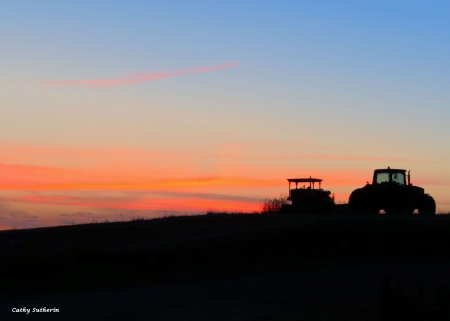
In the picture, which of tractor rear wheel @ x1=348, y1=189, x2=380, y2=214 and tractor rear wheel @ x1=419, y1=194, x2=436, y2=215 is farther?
tractor rear wheel @ x1=419, y1=194, x2=436, y2=215

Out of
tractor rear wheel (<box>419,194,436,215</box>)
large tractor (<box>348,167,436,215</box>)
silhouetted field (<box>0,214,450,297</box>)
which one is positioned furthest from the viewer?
tractor rear wheel (<box>419,194,436,215</box>)

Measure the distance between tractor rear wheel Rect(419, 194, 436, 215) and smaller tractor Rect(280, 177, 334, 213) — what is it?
517cm

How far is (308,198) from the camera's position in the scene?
1634 inches

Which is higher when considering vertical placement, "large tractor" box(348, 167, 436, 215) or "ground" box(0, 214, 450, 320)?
"large tractor" box(348, 167, 436, 215)

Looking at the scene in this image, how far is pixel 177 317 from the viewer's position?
13.8 metres

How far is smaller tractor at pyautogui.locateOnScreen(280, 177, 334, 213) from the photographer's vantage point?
40031 millimetres

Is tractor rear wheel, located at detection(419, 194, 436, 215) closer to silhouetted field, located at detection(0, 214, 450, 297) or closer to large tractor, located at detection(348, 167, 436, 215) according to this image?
large tractor, located at detection(348, 167, 436, 215)

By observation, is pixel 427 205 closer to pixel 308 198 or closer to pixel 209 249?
pixel 308 198

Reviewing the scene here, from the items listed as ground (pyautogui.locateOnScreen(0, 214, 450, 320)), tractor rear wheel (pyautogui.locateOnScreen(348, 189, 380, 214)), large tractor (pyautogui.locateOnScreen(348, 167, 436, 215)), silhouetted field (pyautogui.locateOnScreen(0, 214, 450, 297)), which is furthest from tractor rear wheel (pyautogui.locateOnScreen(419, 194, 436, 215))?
ground (pyautogui.locateOnScreen(0, 214, 450, 320))

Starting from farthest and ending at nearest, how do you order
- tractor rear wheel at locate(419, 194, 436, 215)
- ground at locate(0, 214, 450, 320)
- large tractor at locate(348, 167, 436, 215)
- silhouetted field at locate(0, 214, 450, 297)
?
1. tractor rear wheel at locate(419, 194, 436, 215)
2. large tractor at locate(348, 167, 436, 215)
3. silhouetted field at locate(0, 214, 450, 297)
4. ground at locate(0, 214, 450, 320)

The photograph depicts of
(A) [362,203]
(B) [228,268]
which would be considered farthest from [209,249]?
(A) [362,203]

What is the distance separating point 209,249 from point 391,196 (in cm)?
1519

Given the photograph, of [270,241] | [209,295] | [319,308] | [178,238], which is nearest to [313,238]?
[270,241]

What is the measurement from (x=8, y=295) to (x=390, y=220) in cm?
1555
